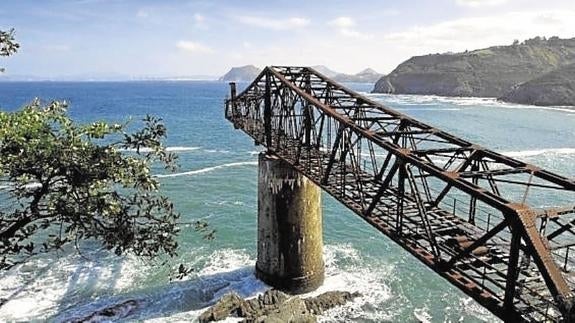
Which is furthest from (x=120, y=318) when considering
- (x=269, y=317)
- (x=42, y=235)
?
(x=42, y=235)

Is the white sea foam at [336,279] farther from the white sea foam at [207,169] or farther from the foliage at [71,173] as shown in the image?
the white sea foam at [207,169]

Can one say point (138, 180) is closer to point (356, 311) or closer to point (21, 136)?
point (21, 136)

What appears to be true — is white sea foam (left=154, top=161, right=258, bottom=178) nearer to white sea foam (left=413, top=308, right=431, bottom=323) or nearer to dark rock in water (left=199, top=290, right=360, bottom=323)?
dark rock in water (left=199, top=290, right=360, bottom=323)

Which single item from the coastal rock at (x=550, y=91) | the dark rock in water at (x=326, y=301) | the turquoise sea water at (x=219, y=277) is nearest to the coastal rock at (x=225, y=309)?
the turquoise sea water at (x=219, y=277)

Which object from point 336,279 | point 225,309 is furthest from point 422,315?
point 225,309

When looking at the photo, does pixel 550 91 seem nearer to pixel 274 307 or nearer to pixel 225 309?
pixel 274 307

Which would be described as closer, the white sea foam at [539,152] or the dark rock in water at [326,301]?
the dark rock in water at [326,301]

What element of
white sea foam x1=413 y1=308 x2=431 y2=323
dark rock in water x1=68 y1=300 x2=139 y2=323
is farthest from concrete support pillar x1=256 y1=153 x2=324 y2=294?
dark rock in water x1=68 y1=300 x2=139 y2=323
